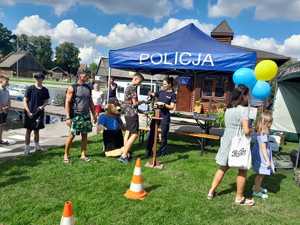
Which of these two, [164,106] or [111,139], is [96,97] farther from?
[164,106]

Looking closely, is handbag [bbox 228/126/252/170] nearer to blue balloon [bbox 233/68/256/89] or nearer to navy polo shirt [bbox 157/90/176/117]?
blue balloon [bbox 233/68/256/89]

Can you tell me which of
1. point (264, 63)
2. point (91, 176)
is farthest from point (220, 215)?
point (264, 63)

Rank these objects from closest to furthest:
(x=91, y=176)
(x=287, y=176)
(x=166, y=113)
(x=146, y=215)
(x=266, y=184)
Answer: (x=146, y=215) < (x=91, y=176) < (x=266, y=184) < (x=287, y=176) < (x=166, y=113)

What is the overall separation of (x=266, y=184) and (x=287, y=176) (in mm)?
975

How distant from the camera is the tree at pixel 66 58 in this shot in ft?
374

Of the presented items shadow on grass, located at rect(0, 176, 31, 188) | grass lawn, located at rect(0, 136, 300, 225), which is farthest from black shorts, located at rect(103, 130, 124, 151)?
shadow on grass, located at rect(0, 176, 31, 188)

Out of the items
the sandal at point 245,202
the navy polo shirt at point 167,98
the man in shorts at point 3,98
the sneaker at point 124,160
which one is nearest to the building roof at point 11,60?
the man in shorts at point 3,98

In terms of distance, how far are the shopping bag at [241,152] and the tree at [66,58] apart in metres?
113

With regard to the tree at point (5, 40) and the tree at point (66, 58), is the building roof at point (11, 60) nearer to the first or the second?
the tree at point (66, 58)

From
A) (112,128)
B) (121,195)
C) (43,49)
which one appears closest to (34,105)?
(112,128)

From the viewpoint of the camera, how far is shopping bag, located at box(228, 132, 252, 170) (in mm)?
4492

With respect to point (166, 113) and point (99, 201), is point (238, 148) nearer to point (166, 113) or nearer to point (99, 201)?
point (99, 201)

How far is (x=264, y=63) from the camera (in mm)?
5562

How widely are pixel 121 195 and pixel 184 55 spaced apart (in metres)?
3.72
